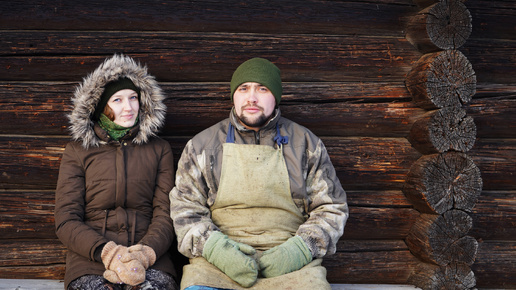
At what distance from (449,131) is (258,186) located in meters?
1.50

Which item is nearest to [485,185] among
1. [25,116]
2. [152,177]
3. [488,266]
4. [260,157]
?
[488,266]

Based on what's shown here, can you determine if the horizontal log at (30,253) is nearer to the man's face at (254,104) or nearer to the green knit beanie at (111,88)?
the green knit beanie at (111,88)

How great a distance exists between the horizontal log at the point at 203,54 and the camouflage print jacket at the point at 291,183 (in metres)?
0.71

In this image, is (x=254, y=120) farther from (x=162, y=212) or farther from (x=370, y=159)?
(x=370, y=159)

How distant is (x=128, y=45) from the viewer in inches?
137

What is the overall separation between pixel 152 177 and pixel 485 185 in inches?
107

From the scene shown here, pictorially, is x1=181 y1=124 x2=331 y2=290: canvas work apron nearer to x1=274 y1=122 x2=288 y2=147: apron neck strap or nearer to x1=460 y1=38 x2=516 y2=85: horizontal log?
x1=274 y1=122 x2=288 y2=147: apron neck strap

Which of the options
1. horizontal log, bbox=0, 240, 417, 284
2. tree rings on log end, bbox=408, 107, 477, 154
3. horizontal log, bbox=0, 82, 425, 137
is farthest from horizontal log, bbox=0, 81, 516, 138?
horizontal log, bbox=0, 240, 417, 284

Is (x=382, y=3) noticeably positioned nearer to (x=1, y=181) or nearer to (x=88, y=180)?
(x=88, y=180)

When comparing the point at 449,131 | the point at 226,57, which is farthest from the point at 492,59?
the point at 226,57

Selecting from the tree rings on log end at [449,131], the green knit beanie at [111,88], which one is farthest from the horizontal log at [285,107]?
the green knit beanie at [111,88]

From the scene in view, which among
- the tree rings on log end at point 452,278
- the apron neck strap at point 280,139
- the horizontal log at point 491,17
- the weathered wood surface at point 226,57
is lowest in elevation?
the tree rings on log end at point 452,278

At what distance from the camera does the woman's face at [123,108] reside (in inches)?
119

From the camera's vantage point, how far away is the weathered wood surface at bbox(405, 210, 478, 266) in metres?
3.35
